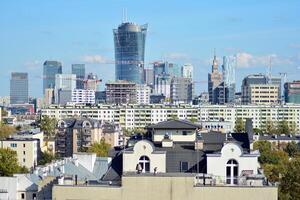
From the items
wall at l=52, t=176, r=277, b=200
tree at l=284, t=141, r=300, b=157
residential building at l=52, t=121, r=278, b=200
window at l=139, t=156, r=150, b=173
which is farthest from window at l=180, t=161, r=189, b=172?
tree at l=284, t=141, r=300, b=157

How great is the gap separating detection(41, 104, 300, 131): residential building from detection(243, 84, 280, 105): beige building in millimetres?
37101

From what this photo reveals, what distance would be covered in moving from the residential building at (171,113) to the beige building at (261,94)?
37101 mm

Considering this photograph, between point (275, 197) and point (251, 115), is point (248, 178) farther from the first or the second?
point (251, 115)

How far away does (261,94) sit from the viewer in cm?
18200

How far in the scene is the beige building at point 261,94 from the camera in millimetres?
177875

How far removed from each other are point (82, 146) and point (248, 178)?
201ft

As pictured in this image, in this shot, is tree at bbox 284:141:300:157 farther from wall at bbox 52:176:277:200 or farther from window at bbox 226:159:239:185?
wall at bbox 52:176:277:200

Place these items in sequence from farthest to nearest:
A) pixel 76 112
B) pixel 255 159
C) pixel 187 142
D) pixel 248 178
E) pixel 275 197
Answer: pixel 76 112 → pixel 187 142 → pixel 255 159 → pixel 248 178 → pixel 275 197

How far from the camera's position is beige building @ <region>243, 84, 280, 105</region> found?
584 ft

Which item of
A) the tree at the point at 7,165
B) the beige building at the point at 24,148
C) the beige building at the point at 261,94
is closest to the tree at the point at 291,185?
the tree at the point at 7,165

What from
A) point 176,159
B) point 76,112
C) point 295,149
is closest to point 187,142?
point 176,159

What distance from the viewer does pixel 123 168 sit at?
81.4 feet

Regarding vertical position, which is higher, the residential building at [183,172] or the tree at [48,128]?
the residential building at [183,172]

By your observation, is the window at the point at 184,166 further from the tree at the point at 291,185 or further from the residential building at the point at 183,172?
the tree at the point at 291,185
